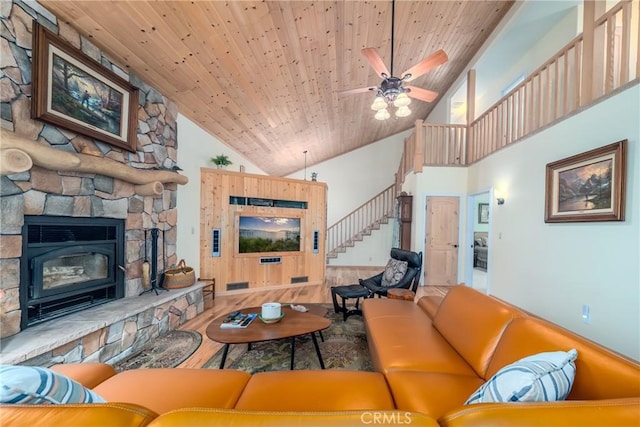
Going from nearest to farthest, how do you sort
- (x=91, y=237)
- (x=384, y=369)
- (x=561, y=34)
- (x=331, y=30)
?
(x=384, y=369) → (x=91, y=237) → (x=331, y=30) → (x=561, y=34)

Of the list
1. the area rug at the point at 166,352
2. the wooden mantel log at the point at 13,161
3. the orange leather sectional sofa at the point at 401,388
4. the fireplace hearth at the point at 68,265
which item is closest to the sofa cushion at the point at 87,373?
the orange leather sectional sofa at the point at 401,388

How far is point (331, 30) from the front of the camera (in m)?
3.04

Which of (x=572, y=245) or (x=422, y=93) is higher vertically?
(x=422, y=93)

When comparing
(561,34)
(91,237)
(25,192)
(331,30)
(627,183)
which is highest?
(561,34)

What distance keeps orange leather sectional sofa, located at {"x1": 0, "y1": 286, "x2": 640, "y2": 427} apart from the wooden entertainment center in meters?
3.10

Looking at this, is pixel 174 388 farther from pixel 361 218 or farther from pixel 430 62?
pixel 361 218

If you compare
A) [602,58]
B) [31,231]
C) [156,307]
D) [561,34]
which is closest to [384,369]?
[156,307]

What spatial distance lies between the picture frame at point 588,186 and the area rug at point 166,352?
4264mm

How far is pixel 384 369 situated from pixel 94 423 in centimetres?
136

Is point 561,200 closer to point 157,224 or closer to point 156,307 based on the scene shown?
point 156,307

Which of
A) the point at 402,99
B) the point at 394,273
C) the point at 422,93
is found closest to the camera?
the point at 402,99

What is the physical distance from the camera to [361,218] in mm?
8062

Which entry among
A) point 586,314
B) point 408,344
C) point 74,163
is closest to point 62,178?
point 74,163

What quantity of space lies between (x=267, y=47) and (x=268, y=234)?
3.15 m
